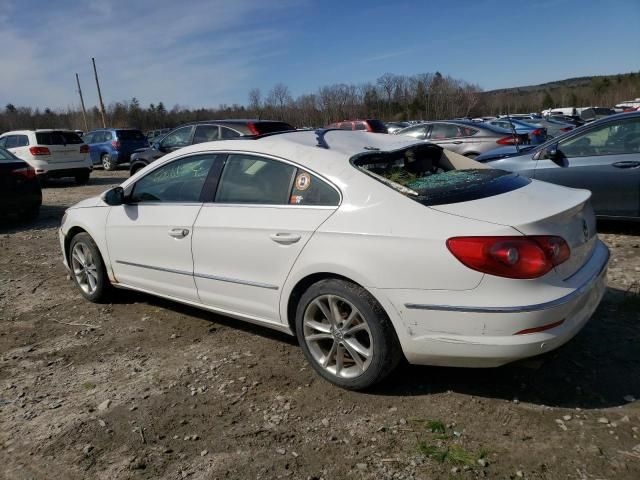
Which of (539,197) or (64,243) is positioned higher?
(539,197)

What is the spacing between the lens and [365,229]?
287 cm

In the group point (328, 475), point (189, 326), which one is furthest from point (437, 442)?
point (189, 326)

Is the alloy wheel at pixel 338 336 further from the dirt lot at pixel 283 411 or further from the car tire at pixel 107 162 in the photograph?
the car tire at pixel 107 162

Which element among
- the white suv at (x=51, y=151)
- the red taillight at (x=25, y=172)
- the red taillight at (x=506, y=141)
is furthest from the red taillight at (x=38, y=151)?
the red taillight at (x=506, y=141)

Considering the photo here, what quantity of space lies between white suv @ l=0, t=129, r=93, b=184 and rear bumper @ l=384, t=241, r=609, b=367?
46.3 feet

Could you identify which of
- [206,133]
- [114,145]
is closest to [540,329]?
[206,133]

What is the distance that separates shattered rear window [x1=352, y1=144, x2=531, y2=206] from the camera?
295cm

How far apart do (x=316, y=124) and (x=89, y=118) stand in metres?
30.4

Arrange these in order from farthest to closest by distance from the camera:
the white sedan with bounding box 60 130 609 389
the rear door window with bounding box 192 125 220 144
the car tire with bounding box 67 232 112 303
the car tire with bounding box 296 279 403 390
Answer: the rear door window with bounding box 192 125 220 144
the car tire with bounding box 67 232 112 303
the car tire with bounding box 296 279 403 390
the white sedan with bounding box 60 130 609 389

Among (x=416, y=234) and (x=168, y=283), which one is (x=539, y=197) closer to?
(x=416, y=234)

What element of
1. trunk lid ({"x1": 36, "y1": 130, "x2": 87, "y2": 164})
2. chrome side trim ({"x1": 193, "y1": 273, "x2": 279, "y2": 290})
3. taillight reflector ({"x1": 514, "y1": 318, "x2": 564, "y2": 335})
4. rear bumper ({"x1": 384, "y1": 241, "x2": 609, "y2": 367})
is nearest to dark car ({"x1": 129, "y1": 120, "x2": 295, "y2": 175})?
trunk lid ({"x1": 36, "y1": 130, "x2": 87, "y2": 164})

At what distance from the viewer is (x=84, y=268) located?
4953 millimetres

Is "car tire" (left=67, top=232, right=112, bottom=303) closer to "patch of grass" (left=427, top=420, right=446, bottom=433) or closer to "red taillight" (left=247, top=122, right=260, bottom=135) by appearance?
"patch of grass" (left=427, top=420, right=446, bottom=433)

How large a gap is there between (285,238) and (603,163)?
4.73 m
